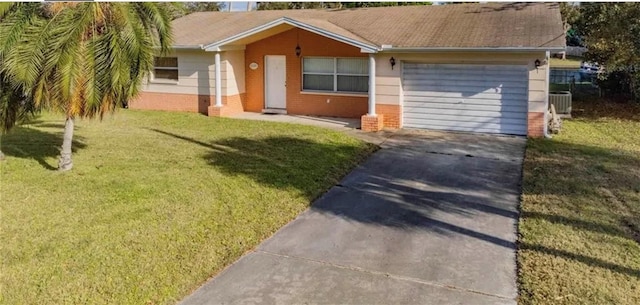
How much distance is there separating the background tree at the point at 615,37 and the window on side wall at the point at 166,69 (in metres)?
13.8

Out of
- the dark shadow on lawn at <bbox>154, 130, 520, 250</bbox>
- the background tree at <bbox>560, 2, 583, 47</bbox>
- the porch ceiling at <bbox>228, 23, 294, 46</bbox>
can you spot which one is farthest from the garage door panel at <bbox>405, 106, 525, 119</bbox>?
the background tree at <bbox>560, 2, 583, 47</bbox>

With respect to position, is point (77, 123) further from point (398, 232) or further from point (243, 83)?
point (398, 232)

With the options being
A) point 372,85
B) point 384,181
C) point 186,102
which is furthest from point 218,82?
point 384,181

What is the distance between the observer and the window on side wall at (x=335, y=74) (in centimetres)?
1645

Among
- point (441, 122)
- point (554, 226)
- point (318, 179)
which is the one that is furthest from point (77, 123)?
point (554, 226)

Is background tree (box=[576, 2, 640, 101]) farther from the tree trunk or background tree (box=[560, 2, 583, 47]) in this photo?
the tree trunk

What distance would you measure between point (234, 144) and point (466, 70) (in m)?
6.60

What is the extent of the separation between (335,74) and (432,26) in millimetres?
3325

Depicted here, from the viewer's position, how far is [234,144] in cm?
1213

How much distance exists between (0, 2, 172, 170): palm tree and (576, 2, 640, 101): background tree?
46.1 ft

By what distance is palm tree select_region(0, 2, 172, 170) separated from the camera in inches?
306

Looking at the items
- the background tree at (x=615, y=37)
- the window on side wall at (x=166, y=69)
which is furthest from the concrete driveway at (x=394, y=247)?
the window on side wall at (x=166, y=69)

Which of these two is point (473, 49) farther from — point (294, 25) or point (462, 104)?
point (294, 25)

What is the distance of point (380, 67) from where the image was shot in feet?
48.5
